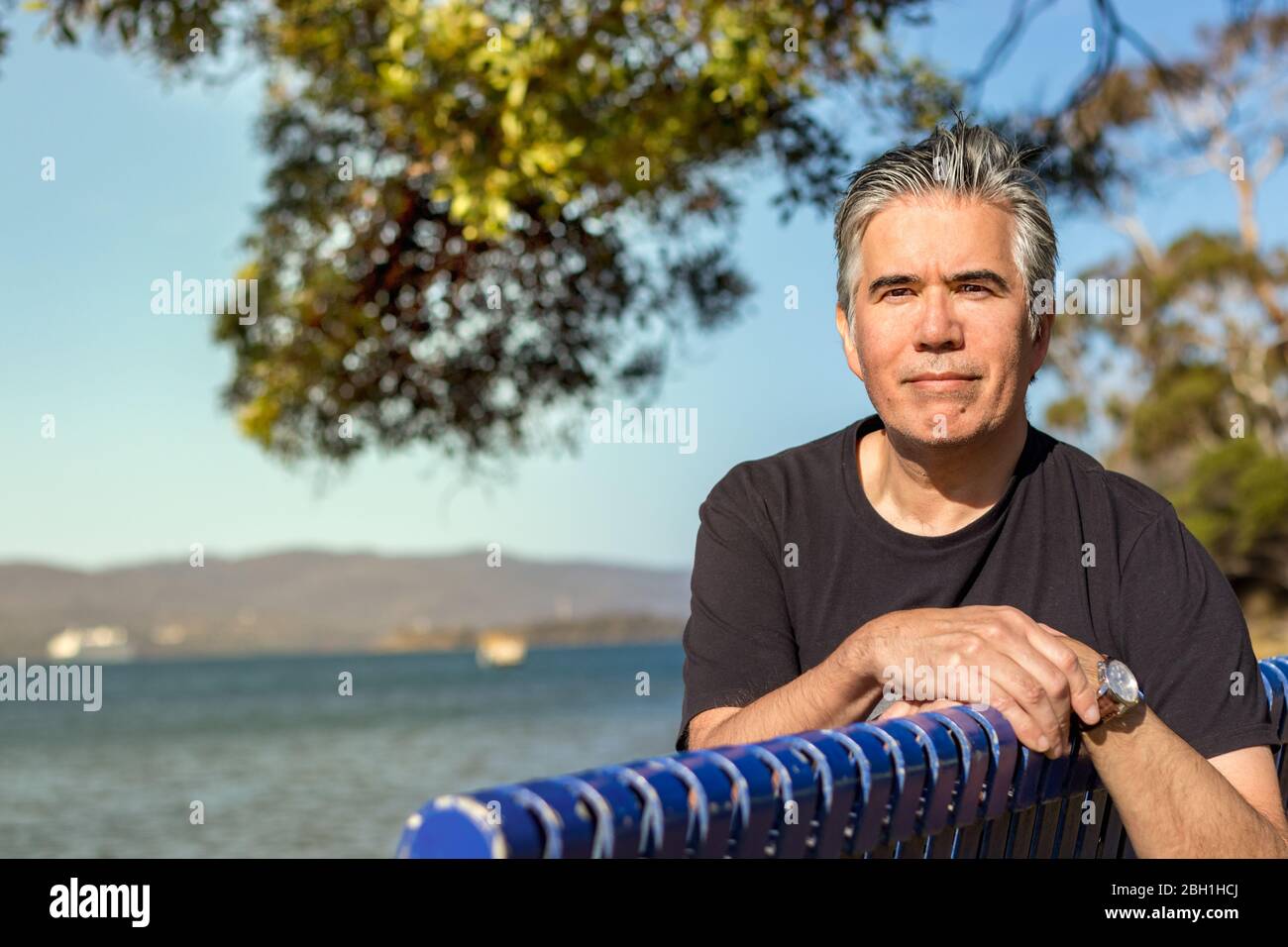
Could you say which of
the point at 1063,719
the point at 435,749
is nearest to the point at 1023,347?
the point at 1063,719

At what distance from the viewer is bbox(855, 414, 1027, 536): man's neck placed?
216 cm

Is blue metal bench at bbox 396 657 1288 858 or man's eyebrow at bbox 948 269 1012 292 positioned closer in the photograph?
blue metal bench at bbox 396 657 1288 858

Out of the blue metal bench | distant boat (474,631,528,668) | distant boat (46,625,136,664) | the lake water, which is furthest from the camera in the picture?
distant boat (46,625,136,664)

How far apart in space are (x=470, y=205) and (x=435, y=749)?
3716 centimetres

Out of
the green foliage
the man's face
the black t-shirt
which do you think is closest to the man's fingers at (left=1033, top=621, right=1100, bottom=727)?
the black t-shirt

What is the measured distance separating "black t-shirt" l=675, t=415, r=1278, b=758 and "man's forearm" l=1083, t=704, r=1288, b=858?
27 centimetres

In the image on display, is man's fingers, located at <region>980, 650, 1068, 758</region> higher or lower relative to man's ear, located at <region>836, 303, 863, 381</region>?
lower

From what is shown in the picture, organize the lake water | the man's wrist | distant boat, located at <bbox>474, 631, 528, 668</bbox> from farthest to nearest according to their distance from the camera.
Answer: distant boat, located at <bbox>474, 631, 528, 668</bbox> → the lake water → the man's wrist

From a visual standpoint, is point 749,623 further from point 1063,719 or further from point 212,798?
point 212,798

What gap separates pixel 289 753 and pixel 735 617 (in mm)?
42496

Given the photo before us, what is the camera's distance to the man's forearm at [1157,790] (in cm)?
165

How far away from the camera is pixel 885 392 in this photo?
Answer: 6.98 ft

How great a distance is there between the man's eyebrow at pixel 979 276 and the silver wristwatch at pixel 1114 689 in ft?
2.11

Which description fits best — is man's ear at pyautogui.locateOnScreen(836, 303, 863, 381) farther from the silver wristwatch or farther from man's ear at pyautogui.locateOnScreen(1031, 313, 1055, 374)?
the silver wristwatch
